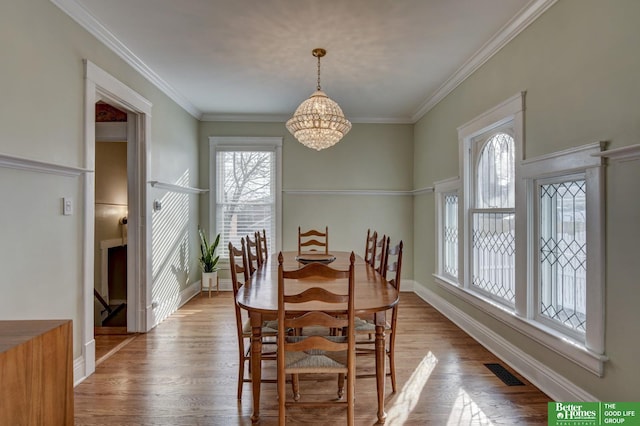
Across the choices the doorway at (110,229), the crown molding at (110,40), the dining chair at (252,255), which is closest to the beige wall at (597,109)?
the dining chair at (252,255)

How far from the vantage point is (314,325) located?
1776 millimetres

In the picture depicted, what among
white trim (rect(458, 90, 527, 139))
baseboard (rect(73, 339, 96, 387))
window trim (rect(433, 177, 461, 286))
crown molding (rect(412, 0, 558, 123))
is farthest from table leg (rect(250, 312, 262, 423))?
window trim (rect(433, 177, 461, 286))

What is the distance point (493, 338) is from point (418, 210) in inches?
98.9

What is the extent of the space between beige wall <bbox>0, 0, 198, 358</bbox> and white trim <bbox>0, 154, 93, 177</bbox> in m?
0.04

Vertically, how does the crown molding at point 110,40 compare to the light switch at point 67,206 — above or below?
above

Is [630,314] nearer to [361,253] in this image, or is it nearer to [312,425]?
[312,425]

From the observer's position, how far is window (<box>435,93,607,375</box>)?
1.98m

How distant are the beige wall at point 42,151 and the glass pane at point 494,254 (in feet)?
11.4

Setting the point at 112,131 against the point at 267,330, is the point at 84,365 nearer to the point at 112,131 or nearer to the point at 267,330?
the point at 267,330

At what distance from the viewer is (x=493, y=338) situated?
3025 mm

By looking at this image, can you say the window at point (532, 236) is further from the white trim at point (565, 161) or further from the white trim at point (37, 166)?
the white trim at point (37, 166)

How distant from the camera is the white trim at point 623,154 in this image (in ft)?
5.58

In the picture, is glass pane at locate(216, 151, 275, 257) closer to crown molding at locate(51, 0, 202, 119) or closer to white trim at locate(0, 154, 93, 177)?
crown molding at locate(51, 0, 202, 119)

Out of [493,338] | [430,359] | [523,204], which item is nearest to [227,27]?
[523,204]
